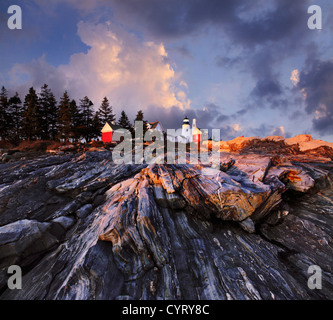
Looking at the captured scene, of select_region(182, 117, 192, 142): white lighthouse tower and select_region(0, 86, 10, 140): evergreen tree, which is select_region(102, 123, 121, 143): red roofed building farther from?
select_region(182, 117, 192, 142): white lighthouse tower

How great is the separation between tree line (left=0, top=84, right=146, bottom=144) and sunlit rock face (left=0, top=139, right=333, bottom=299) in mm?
24061

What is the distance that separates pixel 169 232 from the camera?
7.20 metres

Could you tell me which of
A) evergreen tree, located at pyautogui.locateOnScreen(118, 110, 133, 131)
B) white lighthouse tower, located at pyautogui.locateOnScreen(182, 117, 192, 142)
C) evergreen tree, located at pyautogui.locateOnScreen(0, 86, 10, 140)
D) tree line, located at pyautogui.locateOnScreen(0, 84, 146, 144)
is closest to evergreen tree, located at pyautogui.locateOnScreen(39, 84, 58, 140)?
tree line, located at pyautogui.locateOnScreen(0, 84, 146, 144)

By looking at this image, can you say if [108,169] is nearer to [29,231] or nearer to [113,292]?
[29,231]

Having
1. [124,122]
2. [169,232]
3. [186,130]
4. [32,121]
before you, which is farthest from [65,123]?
[186,130]

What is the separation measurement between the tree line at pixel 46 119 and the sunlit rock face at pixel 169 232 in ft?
78.9

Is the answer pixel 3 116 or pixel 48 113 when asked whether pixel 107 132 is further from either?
pixel 3 116

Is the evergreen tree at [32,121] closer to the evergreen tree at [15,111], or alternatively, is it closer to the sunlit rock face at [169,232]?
the evergreen tree at [15,111]

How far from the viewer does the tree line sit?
31.0 meters

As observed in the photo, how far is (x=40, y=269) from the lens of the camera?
5922 millimetres

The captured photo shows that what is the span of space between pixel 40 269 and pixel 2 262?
1.92m

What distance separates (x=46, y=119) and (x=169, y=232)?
151 ft

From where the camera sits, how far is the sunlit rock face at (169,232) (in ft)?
17.8
